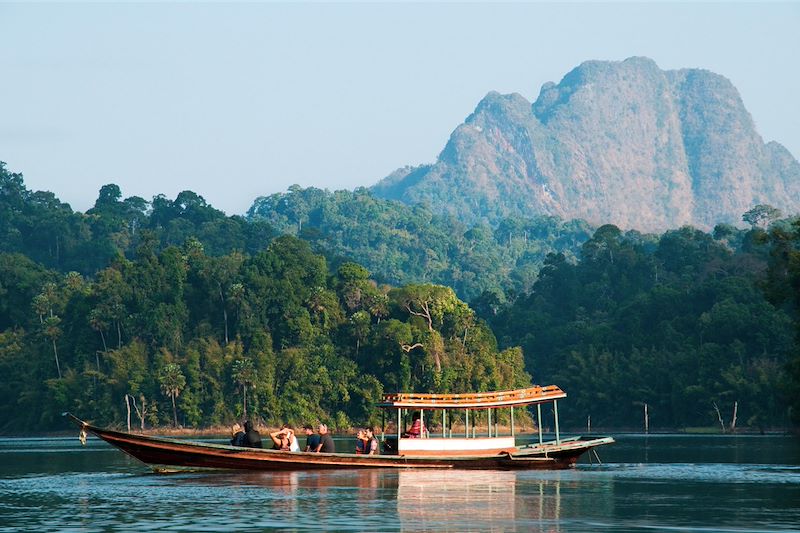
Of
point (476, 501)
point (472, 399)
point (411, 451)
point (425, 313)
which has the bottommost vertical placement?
point (476, 501)

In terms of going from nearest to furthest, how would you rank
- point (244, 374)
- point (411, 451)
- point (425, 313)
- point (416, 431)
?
1. point (411, 451)
2. point (416, 431)
3. point (244, 374)
4. point (425, 313)

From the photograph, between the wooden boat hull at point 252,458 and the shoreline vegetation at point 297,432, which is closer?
the wooden boat hull at point 252,458

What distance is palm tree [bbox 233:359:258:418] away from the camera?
4995 inches

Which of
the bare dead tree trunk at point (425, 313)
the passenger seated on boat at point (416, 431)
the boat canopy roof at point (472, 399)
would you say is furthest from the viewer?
the bare dead tree trunk at point (425, 313)

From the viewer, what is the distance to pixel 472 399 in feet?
184

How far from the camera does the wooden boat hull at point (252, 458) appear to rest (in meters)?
53.4

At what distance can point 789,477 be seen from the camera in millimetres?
53750

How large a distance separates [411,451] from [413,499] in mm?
13316

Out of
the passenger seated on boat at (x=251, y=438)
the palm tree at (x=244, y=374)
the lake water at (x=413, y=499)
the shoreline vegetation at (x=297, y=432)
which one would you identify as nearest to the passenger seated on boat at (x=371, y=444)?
the lake water at (x=413, y=499)

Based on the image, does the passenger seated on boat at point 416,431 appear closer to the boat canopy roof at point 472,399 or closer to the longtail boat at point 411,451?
the longtail boat at point 411,451

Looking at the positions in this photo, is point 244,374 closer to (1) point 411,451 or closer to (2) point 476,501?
(1) point 411,451

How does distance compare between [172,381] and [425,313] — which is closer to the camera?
[172,381]

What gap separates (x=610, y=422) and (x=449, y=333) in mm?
20634

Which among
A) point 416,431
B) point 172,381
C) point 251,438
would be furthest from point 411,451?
point 172,381
